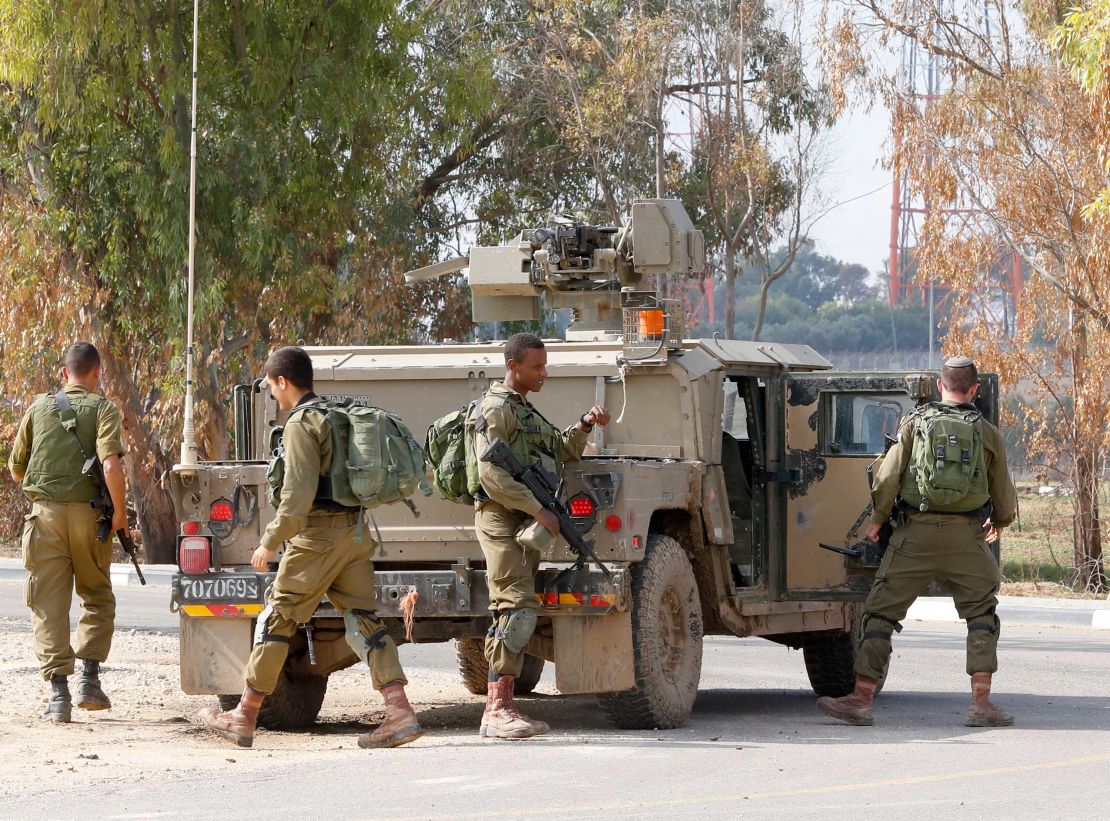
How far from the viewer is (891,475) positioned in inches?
364

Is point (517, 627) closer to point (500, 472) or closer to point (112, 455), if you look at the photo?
point (500, 472)

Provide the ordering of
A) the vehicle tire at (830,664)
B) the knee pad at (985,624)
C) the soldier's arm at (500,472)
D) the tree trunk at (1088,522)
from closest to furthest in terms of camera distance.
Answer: the soldier's arm at (500,472) → the knee pad at (985,624) → the vehicle tire at (830,664) → the tree trunk at (1088,522)

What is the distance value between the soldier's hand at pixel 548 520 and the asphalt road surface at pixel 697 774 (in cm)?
98

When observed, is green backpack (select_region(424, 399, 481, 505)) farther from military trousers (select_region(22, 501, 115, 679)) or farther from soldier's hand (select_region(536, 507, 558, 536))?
military trousers (select_region(22, 501, 115, 679))

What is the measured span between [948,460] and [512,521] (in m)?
2.23

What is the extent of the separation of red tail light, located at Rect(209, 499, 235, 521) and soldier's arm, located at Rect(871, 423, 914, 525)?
3.26m

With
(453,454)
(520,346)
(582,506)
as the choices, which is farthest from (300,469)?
(582,506)

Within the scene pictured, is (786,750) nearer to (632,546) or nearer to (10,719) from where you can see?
(632,546)

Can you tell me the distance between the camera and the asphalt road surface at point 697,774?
6.55m

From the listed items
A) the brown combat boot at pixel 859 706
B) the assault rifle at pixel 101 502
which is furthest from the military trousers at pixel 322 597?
the brown combat boot at pixel 859 706

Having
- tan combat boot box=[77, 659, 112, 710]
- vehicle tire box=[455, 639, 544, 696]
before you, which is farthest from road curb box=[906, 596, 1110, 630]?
tan combat boot box=[77, 659, 112, 710]

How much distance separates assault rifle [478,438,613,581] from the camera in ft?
27.5

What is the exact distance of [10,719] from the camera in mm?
9164

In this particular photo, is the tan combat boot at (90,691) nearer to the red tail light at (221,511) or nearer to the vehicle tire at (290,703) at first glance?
the vehicle tire at (290,703)
